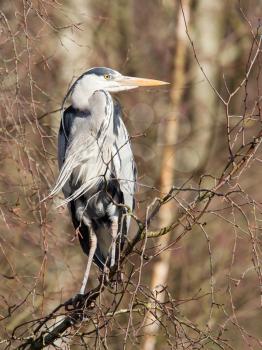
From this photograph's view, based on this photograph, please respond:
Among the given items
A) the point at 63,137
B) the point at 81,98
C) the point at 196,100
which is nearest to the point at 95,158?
the point at 63,137

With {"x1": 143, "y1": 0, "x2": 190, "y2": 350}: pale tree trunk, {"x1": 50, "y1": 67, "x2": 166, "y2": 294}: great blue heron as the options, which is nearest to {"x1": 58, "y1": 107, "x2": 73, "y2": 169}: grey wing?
{"x1": 50, "y1": 67, "x2": 166, "y2": 294}: great blue heron

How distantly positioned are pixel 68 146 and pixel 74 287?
1.47m

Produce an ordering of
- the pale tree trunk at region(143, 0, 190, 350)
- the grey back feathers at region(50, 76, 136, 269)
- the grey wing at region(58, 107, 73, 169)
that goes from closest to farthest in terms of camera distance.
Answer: the grey back feathers at region(50, 76, 136, 269) → the grey wing at region(58, 107, 73, 169) → the pale tree trunk at region(143, 0, 190, 350)

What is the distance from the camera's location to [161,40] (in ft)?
26.5

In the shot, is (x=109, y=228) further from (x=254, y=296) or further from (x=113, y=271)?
(x=254, y=296)

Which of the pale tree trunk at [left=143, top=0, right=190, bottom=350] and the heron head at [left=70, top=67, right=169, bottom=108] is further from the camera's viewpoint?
the pale tree trunk at [left=143, top=0, right=190, bottom=350]

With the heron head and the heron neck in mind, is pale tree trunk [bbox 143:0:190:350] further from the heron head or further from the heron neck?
the heron neck

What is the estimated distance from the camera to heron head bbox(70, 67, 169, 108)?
431 centimetres

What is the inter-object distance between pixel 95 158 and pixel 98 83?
0.43 m

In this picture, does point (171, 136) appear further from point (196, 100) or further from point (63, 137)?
point (63, 137)

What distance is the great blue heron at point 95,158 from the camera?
13.5ft

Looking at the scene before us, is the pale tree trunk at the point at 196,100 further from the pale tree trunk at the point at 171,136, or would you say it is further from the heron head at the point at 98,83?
the heron head at the point at 98,83

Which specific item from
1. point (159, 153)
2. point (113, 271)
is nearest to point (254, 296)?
point (159, 153)

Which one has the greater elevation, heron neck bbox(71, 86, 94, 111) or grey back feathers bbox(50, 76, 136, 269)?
heron neck bbox(71, 86, 94, 111)
